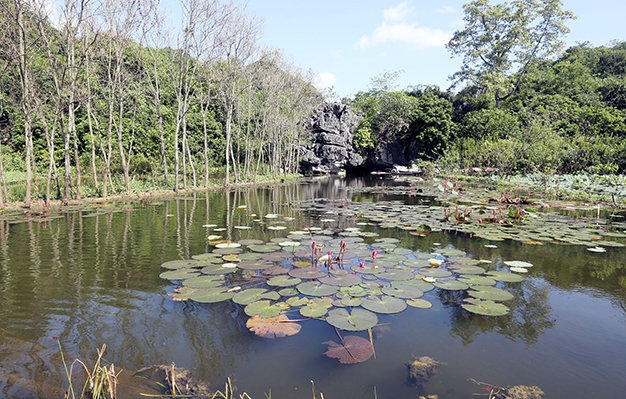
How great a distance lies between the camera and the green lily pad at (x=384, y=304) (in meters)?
3.20

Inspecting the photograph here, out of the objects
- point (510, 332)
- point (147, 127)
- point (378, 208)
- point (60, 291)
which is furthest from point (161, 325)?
point (147, 127)

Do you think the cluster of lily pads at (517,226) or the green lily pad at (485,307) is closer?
the green lily pad at (485,307)

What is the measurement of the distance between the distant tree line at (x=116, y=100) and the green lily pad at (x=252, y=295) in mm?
9690

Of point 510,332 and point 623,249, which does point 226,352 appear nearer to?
point 510,332

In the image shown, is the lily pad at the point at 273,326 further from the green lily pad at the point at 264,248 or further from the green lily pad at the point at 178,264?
the green lily pad at the point at 264,248

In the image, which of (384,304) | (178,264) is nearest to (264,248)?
(178,264)

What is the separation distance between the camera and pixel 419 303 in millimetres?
3463

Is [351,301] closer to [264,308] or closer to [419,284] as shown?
[264,308]

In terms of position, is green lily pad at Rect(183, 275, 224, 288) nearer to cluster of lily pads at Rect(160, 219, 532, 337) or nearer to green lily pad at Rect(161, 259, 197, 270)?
cluster of lily pads at Rect(160, 219, 532, 337)

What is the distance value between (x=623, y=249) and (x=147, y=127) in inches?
1103

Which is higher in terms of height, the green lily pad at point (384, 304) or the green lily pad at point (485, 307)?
the green lily pad at point (384, 304)

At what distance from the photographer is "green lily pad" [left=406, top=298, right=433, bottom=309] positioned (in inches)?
134

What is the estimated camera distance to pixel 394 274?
13.7 ft

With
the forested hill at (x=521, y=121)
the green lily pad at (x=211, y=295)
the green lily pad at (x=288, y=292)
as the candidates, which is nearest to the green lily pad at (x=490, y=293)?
the green lily pad at (x=288, y=292)
